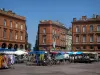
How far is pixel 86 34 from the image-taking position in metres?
84.1

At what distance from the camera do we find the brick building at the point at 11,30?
6950 centimetres

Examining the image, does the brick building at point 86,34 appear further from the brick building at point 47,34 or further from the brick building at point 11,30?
the brick building at point 11,30

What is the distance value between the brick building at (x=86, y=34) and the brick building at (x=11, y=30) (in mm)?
19824

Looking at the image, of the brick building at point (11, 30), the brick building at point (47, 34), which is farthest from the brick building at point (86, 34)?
the brick building at point (11, 30)

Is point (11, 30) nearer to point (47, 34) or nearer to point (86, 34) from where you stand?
point (47, 34)

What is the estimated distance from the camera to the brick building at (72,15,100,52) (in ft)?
270

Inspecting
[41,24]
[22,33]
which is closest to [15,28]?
[22,33]

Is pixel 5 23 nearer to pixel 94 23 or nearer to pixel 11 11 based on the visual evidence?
pixel 11 11

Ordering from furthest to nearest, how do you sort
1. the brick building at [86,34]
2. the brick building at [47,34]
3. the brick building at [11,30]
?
the brick building at [47,34], the brick building at [86,34], the brick building at [11,30]

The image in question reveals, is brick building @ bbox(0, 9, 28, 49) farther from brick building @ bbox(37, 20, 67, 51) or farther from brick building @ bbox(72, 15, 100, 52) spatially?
brick building @ bbox(72, 15, 100, 52)

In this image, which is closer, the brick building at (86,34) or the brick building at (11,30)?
the brick building at (11,30)

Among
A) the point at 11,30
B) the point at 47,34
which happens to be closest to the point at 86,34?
the point at 47,34

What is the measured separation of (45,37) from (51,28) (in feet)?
13.9

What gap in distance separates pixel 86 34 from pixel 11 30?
2718cm
